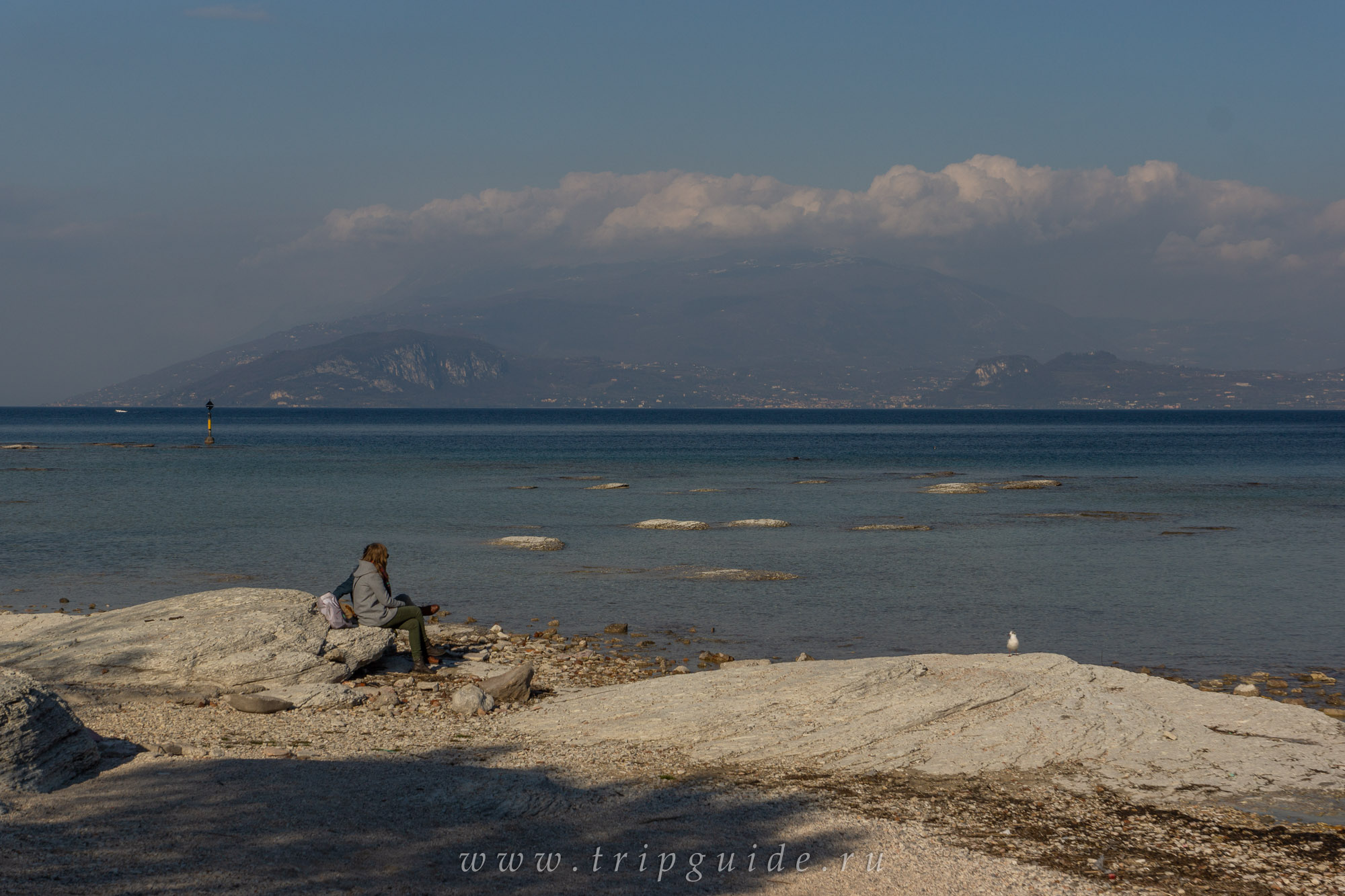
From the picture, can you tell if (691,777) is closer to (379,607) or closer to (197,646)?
(379,607)

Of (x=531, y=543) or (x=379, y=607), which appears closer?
(x=379, y=607)

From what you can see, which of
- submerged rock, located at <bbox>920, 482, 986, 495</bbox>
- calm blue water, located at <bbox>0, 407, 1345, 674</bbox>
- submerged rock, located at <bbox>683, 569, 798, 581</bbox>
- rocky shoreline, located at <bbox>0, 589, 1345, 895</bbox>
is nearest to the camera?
rocky shoreline, located at <bbox>0, 589, 1345, 895</bbox>

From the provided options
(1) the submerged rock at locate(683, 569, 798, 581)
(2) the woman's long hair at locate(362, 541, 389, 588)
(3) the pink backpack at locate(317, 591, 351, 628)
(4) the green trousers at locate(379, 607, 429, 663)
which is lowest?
(1) the submerged rock at locate(683, 569, 798, 581)

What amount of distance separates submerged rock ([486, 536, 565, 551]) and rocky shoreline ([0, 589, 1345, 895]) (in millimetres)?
17719

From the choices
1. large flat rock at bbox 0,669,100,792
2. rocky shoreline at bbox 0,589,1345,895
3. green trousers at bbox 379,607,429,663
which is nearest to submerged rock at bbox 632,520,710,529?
green trousers at bbox 379,607,429,663

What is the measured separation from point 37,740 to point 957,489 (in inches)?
2057

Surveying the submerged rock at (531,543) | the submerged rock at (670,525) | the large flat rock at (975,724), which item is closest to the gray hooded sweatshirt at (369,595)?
the large flat rock at (975,724)

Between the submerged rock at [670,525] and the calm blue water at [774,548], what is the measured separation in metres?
0.92

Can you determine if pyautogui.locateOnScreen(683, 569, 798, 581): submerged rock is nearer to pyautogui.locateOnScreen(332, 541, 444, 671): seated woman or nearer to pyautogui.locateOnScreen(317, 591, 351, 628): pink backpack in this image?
pyautogui.locateOnScreen(332, 541, 444, 671): seated woman

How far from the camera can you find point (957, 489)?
5750 centimetres

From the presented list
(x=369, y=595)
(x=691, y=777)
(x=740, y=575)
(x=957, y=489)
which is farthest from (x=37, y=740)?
(x=957, y=489)

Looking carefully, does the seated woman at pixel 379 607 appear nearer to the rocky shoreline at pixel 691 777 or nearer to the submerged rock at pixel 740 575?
the rocky shoreline at pixel 691 777

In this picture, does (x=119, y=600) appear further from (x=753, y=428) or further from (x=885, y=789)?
(x=753, y=428)

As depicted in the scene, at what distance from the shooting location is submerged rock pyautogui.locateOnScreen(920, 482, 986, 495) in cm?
5622
